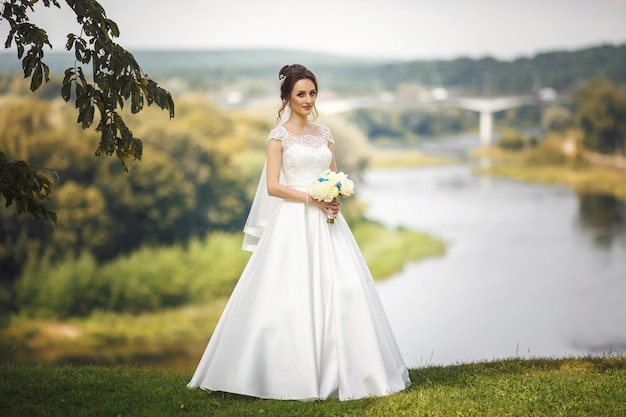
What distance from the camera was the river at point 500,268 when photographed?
51.6 feet

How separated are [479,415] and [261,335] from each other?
1159mm

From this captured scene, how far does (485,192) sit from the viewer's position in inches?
709

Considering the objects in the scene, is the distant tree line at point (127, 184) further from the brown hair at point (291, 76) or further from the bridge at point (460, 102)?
the brown hair at point (291, 76)

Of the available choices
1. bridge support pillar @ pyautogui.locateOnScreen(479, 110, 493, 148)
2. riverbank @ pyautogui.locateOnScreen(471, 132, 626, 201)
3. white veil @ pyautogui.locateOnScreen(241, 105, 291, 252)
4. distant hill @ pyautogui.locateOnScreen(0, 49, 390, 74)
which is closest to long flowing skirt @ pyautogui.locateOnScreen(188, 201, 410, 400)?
white veil @ pyautogui.locateOnScreen(241, 105, 291, 252)

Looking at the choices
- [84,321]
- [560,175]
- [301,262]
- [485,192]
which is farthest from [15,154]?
[301,262]

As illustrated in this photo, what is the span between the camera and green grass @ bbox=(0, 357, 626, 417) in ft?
13.7

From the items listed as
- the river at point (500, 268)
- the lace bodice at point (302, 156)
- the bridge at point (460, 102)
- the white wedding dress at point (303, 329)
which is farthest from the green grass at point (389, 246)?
the white wedding dress at point (303, 329)

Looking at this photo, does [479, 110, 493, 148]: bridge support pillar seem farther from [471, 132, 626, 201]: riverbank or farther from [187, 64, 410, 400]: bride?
[187, 64, 410, 400]: bride

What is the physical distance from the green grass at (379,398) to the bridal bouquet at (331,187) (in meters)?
1.06

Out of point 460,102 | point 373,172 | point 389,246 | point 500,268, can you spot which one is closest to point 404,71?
point 460,102

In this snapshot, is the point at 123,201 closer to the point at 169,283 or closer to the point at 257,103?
the point at 169,283

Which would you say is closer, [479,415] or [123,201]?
[479,415]

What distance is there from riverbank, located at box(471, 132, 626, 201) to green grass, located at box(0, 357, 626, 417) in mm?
12253

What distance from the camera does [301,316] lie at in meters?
4.32
